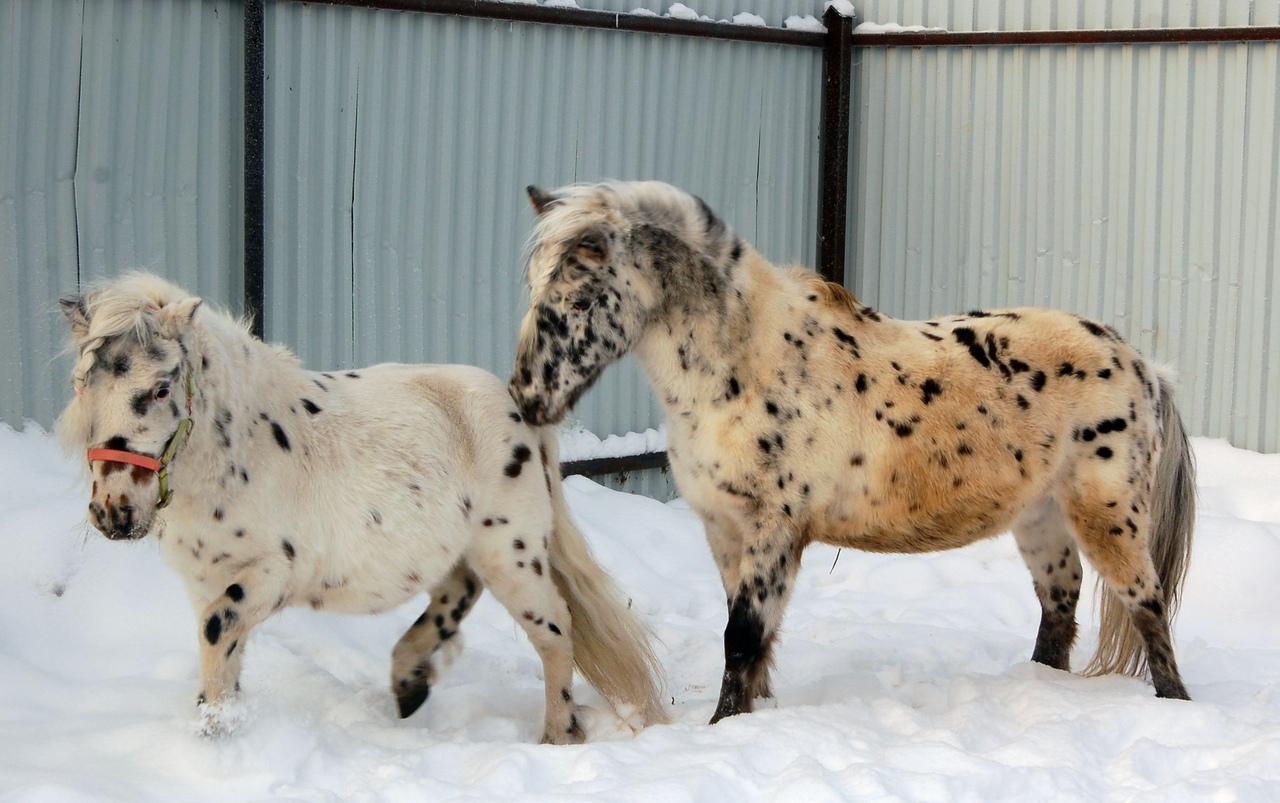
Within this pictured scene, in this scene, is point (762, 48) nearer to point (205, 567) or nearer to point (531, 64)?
point (531, 64)

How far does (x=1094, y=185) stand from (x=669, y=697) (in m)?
4.60

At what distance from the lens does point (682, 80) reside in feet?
25.5

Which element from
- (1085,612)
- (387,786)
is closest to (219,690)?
(387,786)

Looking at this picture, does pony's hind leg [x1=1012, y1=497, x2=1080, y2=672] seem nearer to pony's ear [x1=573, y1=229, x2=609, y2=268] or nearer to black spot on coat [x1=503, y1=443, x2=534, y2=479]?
black spot on coat [x1=503, y1=443, x2=534, y2=479]

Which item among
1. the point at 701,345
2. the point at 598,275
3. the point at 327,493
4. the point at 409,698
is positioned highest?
the point at 598,275

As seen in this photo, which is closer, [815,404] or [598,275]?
[598,275]

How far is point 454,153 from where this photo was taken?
6855 millimetres

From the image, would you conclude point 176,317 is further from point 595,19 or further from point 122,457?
point 595,19

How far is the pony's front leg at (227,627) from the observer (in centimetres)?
386

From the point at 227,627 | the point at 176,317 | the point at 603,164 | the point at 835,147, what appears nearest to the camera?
the point at 176,317

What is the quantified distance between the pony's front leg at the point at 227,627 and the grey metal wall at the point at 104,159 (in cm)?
215

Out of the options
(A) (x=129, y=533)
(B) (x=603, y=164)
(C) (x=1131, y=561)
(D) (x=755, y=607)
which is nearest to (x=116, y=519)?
(A) (x=129, y=533)

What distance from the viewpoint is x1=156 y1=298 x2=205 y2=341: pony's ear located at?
146 inches

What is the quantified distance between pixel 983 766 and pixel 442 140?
169 inches
